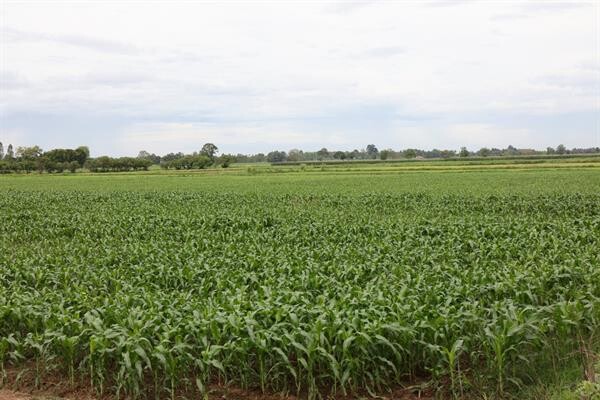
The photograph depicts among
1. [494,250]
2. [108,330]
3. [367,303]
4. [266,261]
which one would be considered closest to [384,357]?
[367,303]

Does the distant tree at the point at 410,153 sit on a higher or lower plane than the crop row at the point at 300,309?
higher

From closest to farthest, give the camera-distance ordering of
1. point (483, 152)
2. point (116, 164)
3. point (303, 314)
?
point (303, 314) < point (116, 164) < point (483, 152)

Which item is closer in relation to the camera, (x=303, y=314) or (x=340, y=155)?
(x=303, y=314)

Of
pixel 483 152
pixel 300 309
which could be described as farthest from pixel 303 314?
pixel 483 152

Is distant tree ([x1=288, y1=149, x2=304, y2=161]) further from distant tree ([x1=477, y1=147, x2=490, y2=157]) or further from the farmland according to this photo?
the farmland

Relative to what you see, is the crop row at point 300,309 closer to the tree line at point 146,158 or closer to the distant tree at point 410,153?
the tree line at point 146,158

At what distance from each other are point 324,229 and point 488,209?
9980mm

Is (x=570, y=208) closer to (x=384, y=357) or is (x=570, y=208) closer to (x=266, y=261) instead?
(x=266, y=261)

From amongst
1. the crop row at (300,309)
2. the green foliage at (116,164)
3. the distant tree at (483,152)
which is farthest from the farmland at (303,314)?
the distant tree at (483,152)

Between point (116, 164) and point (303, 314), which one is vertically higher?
point (116, 164)

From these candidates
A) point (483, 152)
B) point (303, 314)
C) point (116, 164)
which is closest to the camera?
point (303, 314)

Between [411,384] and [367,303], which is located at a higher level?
[367,303]

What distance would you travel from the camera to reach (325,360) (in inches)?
218

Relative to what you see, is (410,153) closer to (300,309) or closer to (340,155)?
(340,155)
